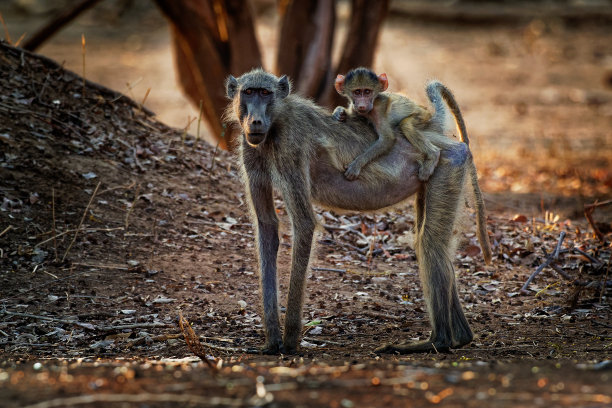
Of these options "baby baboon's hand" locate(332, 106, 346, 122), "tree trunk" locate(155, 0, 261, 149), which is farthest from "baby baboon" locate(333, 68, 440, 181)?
"tree trunk" locate(155, 0, 261, 149)

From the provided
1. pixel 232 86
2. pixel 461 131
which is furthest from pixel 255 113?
pixel 461 131

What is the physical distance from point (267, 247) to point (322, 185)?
0.58 metres

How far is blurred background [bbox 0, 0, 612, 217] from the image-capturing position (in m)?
10.1

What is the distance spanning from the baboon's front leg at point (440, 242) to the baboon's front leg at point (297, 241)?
791mm

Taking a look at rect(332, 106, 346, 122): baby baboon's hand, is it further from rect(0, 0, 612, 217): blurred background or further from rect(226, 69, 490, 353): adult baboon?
rect(0, 0, 612, 217): blurred background

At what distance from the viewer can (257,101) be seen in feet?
15.9

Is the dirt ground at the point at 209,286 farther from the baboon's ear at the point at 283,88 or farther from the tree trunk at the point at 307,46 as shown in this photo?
the tree trunk at the point at 307,46

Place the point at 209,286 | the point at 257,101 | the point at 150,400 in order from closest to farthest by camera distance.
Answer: the point at 150,400, the point at 257,101, the point at 209,286

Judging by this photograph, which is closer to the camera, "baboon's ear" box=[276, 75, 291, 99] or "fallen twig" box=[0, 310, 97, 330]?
"baboon's ear" box=[276, 75, 291, 99]

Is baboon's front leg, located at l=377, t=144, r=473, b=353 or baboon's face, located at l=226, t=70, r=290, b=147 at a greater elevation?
baboon's face, located at l=226, t=70, r=290, b=147

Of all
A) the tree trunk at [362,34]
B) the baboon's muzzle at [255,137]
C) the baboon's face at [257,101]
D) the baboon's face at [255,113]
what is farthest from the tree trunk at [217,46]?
the baboon's muzzle at [255,137]

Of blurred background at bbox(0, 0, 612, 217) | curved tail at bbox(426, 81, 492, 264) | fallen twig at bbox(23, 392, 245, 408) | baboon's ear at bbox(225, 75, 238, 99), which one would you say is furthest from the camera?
blurred background at bbox(0, 0, 612, 217)

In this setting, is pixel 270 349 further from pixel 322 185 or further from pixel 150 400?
pixel 150 400

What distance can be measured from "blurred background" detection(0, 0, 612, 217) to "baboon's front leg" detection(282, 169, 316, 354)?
1.68m
